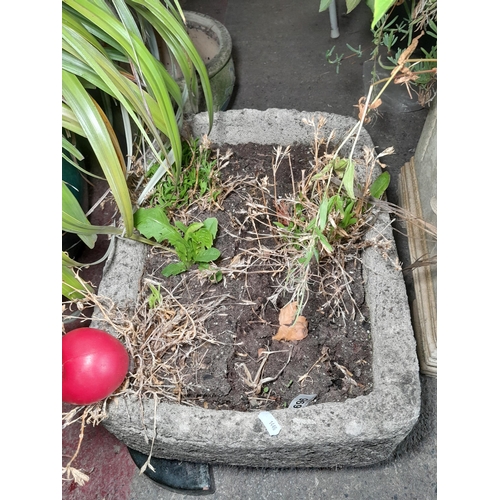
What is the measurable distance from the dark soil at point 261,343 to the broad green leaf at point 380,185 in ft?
0.49

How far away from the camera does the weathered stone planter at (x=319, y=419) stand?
832mm

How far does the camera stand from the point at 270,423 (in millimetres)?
834

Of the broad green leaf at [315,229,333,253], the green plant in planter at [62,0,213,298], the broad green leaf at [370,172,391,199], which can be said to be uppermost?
the green plant in planter at [62,0,213,298]

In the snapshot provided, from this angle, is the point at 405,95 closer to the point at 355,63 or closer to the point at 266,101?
the point at 355,63

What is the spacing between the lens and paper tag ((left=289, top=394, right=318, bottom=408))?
91 centimetres

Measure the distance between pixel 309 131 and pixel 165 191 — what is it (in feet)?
1.28

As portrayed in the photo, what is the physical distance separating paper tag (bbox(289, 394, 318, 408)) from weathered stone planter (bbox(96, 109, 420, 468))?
0.20 feet

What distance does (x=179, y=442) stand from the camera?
34.4 inches

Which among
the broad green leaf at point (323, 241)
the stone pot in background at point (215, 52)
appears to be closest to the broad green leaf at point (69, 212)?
the broad green leaf at point (323, 241)

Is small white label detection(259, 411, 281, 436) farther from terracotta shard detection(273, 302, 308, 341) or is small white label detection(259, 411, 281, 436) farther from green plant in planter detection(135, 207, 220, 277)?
green plant in planter detection(135, 207, 220, 277)

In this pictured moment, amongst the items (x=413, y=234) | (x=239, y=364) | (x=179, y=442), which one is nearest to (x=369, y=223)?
(x=413, y=234)

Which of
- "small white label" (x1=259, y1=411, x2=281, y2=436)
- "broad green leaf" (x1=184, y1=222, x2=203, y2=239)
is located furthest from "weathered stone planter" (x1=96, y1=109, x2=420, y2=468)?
"broad green leaf" (x1=184, y1=222, x2=203, y2=239)

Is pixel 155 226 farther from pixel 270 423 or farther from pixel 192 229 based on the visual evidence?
pixel 270 423

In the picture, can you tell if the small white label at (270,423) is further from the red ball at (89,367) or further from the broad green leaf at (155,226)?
the broad green leaf at (155,226)
